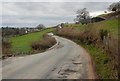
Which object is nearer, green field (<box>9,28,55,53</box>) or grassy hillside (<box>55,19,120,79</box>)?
grassy hillside (<box>55,19,120,79</box>)

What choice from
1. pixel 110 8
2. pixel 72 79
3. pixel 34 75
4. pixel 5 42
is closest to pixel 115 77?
pixel 72 79

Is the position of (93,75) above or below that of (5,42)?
below

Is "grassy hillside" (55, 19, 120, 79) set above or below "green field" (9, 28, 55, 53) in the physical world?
above

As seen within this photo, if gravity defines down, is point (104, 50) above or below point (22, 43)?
above

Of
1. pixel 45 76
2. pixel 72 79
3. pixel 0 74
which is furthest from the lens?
pixel 0 74

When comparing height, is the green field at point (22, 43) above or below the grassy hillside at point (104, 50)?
below

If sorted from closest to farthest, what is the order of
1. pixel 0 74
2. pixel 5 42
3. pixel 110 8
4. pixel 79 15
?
pixel 0 74
pixel 5 42
pixel 110 8
pixel 79 15

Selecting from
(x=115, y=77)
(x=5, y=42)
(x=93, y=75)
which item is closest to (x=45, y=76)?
(x=93, y=75)

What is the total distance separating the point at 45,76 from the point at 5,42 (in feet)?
48.8

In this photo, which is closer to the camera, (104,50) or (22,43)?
(104,50)

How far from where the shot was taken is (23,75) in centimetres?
848

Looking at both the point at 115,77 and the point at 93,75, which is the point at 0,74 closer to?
the point at 93,75

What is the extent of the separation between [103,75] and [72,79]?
1.86m

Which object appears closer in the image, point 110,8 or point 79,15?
point 110,8
